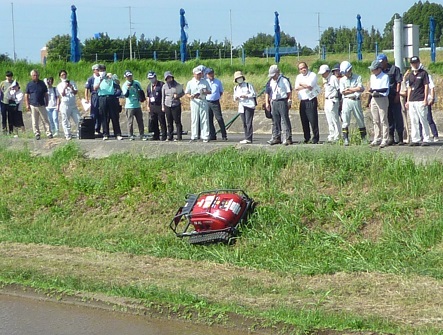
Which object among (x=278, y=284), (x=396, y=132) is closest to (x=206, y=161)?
(x=396, y=132)

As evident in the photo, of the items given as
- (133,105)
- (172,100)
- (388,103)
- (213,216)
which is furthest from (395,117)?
(133,105)

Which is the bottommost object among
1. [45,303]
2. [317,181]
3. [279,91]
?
[45,303]

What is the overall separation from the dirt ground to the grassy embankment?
0.08 feet

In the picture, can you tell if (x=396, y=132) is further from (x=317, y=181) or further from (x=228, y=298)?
(x=228, y=298)

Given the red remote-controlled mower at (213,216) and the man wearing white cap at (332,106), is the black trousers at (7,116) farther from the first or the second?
the red remote-controlled mower at (213,216)

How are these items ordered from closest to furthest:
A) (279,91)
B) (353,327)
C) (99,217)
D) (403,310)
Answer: (353,327) → (403,310) → (99,217) → (279,91)

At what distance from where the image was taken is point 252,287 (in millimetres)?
9930

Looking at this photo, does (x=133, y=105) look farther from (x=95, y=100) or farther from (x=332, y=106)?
(x=332, y=106)

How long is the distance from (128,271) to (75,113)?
33.0 ft

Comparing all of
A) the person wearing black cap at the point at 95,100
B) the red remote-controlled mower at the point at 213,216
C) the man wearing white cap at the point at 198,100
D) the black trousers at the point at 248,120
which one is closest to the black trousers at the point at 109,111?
the person wearing black cap at the point at 95,100

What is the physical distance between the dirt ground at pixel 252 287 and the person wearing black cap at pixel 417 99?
15.4 feet

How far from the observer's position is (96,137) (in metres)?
20.0

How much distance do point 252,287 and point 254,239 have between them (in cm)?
270

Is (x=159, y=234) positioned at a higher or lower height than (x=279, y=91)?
lower
